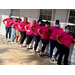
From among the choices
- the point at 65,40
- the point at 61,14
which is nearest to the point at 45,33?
the point at 65,40

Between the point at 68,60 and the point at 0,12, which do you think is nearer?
the point at 68,60

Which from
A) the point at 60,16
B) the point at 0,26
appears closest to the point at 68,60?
the point at 60,16

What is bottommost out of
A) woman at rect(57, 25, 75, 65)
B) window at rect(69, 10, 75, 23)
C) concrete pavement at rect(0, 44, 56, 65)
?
concrete pavement at rect(0, 44, 56, 65)

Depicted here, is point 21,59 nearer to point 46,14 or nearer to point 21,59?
point 21,59

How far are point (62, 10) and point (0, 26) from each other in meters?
6.40

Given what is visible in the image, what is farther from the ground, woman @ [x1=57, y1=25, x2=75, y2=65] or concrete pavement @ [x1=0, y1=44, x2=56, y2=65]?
woman @ [x1=57, y1=25, x2=75, y2=65]

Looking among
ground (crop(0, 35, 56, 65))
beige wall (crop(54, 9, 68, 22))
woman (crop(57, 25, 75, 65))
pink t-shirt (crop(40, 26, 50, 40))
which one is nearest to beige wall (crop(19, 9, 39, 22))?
beige wall (crop(54, 9, 68, 22))

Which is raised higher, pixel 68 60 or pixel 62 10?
pixel 62 10

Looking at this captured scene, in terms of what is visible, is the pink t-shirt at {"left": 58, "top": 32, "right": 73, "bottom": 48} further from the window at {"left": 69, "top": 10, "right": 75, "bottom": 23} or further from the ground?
the window at {"left": 69, "top": 10, "right": 75, "bottom": 23}

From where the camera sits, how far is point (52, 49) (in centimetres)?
509
